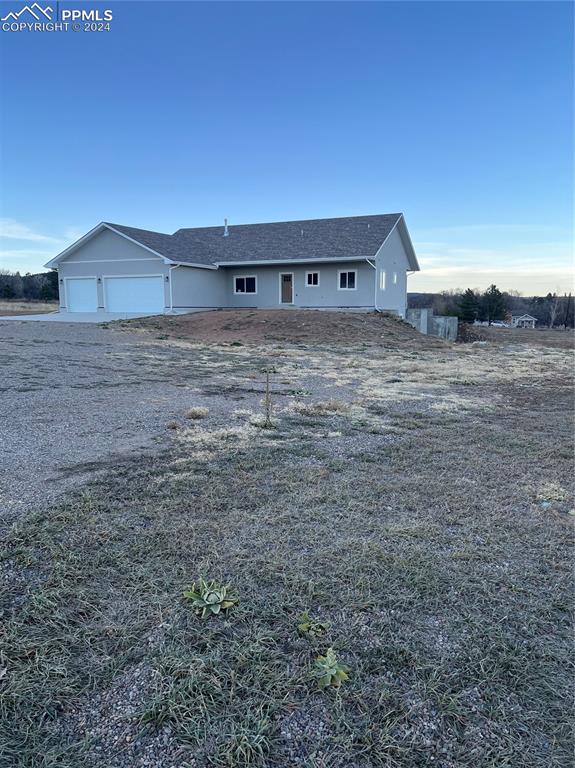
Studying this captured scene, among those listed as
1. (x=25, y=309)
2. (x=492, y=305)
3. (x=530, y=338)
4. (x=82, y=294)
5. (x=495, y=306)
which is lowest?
(x=530, y=338)

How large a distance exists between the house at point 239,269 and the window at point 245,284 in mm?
57

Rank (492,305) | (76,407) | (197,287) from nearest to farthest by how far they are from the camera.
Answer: (76,407)
(197,287)
(492,305)

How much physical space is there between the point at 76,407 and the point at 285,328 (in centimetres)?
1364

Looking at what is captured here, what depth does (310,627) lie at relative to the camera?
2.13 m

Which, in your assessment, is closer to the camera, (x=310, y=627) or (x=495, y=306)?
(x=310, y=627)

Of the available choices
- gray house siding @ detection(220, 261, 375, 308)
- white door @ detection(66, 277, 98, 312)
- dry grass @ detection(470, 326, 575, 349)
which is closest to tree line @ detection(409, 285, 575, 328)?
dry grass @ detection(470, 326, 575, 349)

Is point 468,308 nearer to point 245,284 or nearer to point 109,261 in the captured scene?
point 245,284

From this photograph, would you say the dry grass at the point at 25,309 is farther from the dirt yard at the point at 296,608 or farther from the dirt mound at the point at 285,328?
the dirt yard at the point at 296,608

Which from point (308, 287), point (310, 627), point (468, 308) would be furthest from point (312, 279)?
point (468, 308)

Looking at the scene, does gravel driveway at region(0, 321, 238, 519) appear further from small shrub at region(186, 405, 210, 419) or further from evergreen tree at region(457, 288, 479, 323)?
evergreen tree at region(457, 288, 479, 323)

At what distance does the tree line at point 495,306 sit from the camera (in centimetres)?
4634

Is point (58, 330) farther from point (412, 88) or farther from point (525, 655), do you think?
point (525, 655)

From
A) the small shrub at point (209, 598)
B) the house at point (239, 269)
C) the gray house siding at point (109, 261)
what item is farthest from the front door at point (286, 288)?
the small shrub at point (209, 598)

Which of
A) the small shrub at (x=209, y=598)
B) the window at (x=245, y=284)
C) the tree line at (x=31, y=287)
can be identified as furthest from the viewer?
the tree line at (x=31, y=287)
